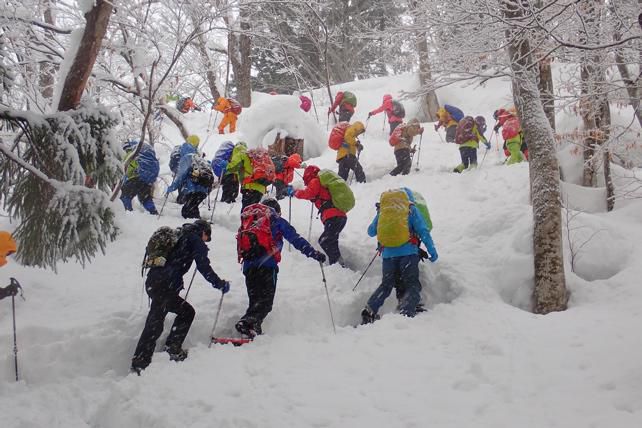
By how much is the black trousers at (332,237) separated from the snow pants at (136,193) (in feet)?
14.0

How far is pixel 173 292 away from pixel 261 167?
414 centimetres

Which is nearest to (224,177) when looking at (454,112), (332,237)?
(332,237)

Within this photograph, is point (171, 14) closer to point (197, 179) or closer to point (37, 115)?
point (197, 179)

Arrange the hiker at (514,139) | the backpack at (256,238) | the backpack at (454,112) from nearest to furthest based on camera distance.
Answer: the backpack at (256,238)
the hiker at (514,139)
the backpack at (454,112)

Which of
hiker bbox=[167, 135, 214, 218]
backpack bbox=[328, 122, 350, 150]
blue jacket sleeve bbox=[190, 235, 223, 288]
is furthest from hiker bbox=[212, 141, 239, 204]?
blue jacket sleeve bbox=[190, 235, 223, 288]

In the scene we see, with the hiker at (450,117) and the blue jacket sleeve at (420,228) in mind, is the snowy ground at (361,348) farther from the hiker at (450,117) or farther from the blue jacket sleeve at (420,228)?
the hiker at (450,117)

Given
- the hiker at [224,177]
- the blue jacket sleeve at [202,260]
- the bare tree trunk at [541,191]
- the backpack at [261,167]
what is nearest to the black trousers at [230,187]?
the hiker at [224,177]

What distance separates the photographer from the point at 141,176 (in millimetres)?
9523

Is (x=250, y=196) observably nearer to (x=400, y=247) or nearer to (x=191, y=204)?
(x=191, y=204)

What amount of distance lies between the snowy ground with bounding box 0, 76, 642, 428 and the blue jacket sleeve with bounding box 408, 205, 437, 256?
863 mm

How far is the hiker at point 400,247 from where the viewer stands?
6074mm

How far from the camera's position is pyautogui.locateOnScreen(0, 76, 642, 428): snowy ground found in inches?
151

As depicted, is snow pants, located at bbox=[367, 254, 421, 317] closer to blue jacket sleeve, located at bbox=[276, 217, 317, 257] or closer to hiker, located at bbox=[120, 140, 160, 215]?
blue jacket sleeve, located at bbox=[276, 217, 317, 257]

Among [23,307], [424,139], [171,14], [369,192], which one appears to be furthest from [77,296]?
[424,139]
